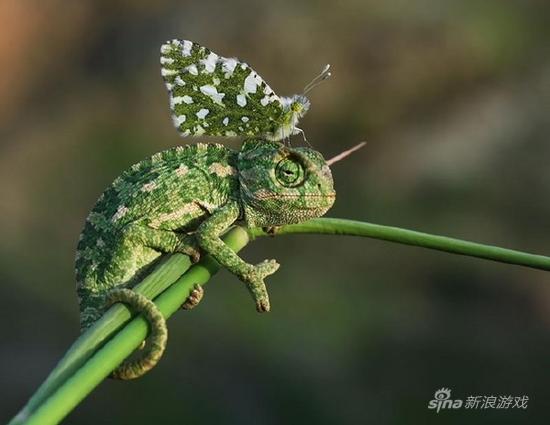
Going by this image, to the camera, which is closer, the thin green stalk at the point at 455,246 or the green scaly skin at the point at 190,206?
the thin green stalk at the point at 455,246

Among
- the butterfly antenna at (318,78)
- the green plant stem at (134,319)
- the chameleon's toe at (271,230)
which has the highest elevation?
the butterfly antenna at (318,78)

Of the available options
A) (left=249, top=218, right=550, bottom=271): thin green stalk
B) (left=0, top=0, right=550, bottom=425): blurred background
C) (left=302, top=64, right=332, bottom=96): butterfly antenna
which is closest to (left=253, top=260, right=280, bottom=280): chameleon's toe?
(left=302, top=64, right=332, bottom=96): butterfly antenna

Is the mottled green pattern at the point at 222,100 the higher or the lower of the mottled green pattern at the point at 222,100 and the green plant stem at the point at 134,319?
the higher

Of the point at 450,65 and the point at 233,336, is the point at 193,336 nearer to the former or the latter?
the point at 233,336

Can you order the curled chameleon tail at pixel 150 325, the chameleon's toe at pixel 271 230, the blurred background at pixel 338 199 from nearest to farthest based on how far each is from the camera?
the curled chameleon tail at pixel 150 325 → the chameleon's toe at pixel 271 230 → the blurred background at pixel 338 199

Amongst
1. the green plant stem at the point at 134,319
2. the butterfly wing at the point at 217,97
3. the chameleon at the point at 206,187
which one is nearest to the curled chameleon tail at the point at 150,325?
the green plant stem at the point at 134,319

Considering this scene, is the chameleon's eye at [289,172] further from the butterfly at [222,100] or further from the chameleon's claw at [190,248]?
the chameleon's claw at [190,248]

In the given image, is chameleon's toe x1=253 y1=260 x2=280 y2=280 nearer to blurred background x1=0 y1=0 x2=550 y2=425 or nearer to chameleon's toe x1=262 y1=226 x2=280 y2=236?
chameleon's toe x1=262 y1=226 x2=280 y2=236
